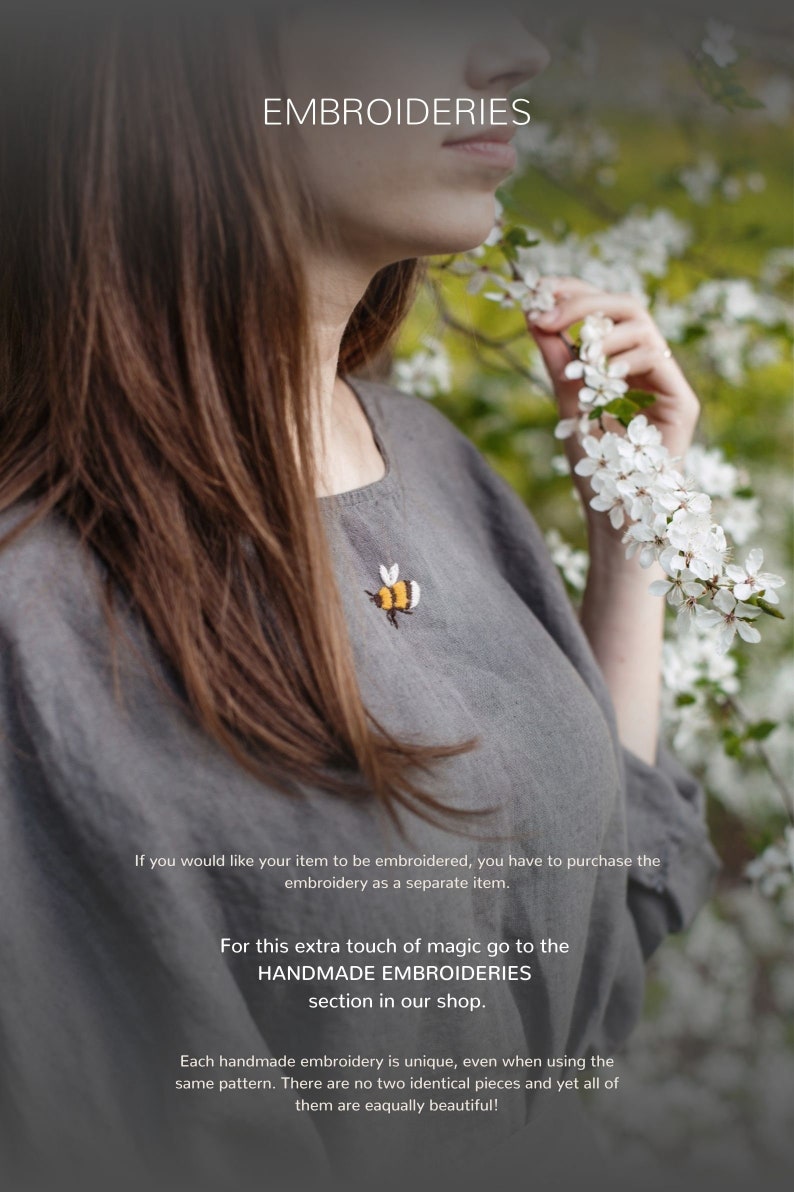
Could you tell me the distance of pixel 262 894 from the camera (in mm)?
514

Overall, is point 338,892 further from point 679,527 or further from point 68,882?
point 679,527

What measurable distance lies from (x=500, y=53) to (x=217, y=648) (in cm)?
38

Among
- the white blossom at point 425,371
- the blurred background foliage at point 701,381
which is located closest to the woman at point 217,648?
the blurred background foliage at point 701,381

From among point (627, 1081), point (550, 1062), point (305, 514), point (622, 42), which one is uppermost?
point (622, 42)

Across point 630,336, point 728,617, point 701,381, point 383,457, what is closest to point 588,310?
point 630,336

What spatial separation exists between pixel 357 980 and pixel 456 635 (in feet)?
0.72

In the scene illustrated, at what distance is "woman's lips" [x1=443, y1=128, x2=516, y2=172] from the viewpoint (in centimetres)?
54

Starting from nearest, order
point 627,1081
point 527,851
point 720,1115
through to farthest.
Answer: point 527,851 → point 720,1115 → point 627,1081

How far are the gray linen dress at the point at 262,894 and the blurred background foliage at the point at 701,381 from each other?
26cm

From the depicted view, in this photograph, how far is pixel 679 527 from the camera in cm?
54

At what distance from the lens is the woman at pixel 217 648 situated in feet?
1.58

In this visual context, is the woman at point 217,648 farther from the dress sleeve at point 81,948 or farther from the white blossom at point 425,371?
the white blossom at point 425,371

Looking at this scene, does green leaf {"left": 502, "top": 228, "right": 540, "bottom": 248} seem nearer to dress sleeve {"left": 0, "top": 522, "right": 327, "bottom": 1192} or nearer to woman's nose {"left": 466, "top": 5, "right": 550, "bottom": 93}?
woman's nose {"left": 466, "top": 5, "right": 550, "bottom": 93}

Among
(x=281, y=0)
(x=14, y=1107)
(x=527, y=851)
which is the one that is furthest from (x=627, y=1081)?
(x=281, y=0)
